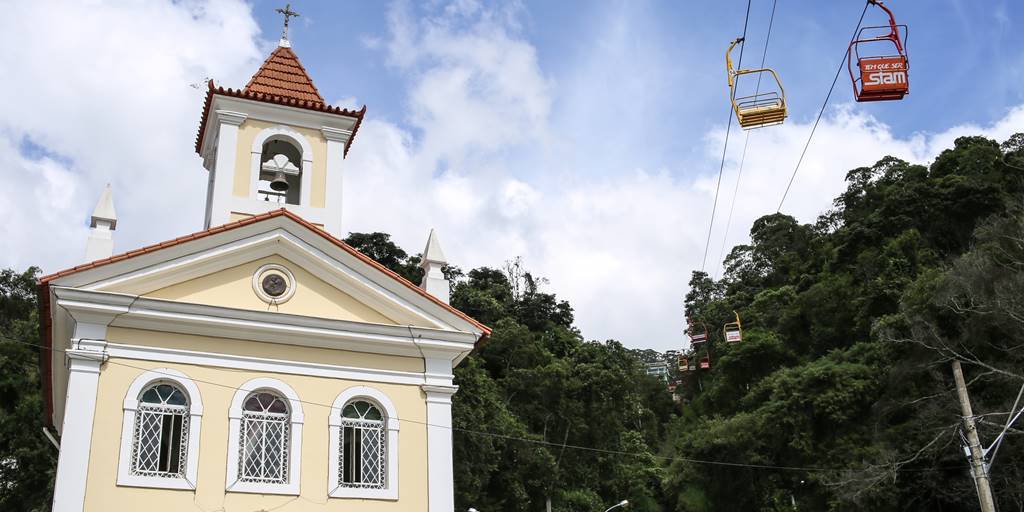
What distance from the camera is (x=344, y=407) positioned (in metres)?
15.1

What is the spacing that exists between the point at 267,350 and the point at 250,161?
4109 millimetres

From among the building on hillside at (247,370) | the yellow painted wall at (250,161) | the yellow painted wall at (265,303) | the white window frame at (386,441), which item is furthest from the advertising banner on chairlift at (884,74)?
the yellow painted wall at (250,161)

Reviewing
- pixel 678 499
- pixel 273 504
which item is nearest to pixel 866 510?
pixel 678 499

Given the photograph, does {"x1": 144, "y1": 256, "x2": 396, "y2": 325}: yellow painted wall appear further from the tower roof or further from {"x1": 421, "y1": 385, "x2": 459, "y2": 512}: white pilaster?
the tower roof

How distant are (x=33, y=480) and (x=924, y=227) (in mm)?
45115

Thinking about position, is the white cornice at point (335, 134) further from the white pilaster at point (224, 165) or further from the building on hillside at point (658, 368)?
the building on hillside at point (658, 368)

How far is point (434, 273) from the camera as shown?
1714 centimetres

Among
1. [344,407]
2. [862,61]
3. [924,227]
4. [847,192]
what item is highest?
[847,192]

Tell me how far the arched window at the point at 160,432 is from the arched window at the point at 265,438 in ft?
2.79

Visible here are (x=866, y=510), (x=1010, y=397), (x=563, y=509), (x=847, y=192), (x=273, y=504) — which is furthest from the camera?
(x=847, y=192)

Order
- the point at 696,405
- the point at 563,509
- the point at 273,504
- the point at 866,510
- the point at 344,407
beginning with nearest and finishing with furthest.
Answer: the point at 273,504, the point at 344,407, the point at 866,510, the point at 563,509, the point at 696,405

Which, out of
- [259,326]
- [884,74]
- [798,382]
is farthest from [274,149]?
[798,382]

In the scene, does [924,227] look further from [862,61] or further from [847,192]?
[862,61]

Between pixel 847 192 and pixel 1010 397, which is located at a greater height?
pixel 847 192
